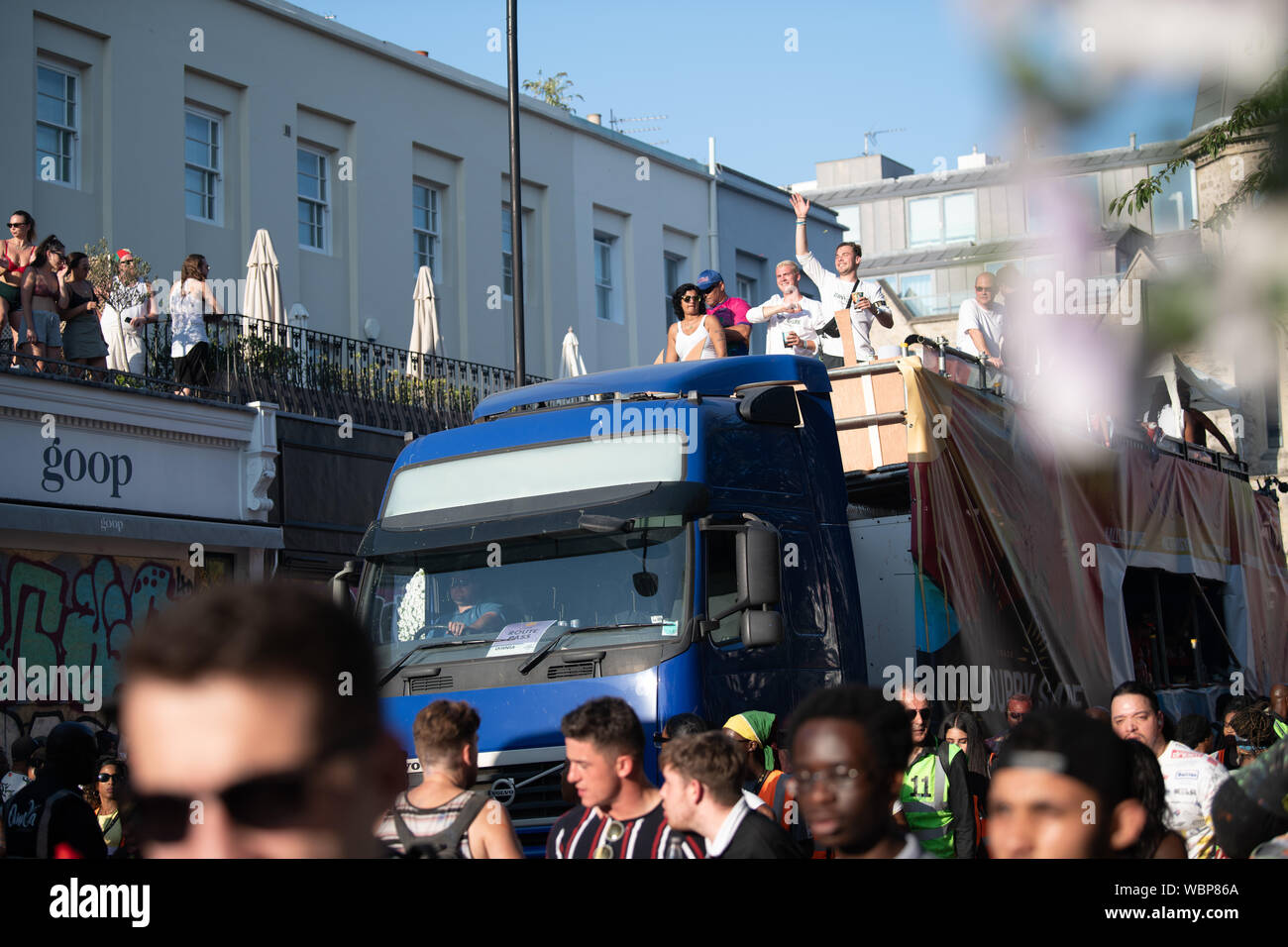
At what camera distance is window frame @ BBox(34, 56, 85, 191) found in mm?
19562

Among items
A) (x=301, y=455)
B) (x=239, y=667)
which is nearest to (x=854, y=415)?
(x=239, y=667)

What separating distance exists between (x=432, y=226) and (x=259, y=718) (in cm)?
2441

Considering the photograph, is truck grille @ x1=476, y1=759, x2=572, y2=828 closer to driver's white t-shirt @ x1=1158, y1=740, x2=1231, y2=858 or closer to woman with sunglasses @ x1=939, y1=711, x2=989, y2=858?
woman with sunglasses @ x1=939, y1=711, x2=989, y2=858

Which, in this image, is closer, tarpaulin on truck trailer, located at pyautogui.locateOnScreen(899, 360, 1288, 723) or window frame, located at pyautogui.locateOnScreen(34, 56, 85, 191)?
tarpaulin on truck trailer, located at pyautogui.locateOnScreen(899, 360, 1288, 723)

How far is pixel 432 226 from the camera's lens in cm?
2541

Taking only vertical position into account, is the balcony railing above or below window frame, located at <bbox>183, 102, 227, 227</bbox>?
below

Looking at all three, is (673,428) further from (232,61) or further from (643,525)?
(232,61)

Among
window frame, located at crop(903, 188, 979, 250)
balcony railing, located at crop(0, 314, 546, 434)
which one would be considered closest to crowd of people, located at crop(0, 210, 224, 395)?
balcony railing, located at crop(0, 314, 546, 434)

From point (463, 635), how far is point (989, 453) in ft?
13.5

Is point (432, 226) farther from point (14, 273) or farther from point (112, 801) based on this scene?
point (112, 801)

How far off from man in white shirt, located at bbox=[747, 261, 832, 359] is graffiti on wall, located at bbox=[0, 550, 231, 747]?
6947 millimetres

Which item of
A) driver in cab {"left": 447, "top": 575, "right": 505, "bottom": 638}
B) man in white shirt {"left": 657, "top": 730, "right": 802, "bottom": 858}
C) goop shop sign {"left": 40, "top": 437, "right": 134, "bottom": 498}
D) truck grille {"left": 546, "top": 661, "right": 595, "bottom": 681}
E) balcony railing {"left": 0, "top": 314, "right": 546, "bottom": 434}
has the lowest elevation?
man in white shirt {"left": 657, "top": 730, "right": 802, "bottom": 858}

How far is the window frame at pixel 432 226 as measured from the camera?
2503 centimetres

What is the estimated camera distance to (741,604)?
27.2 feet
